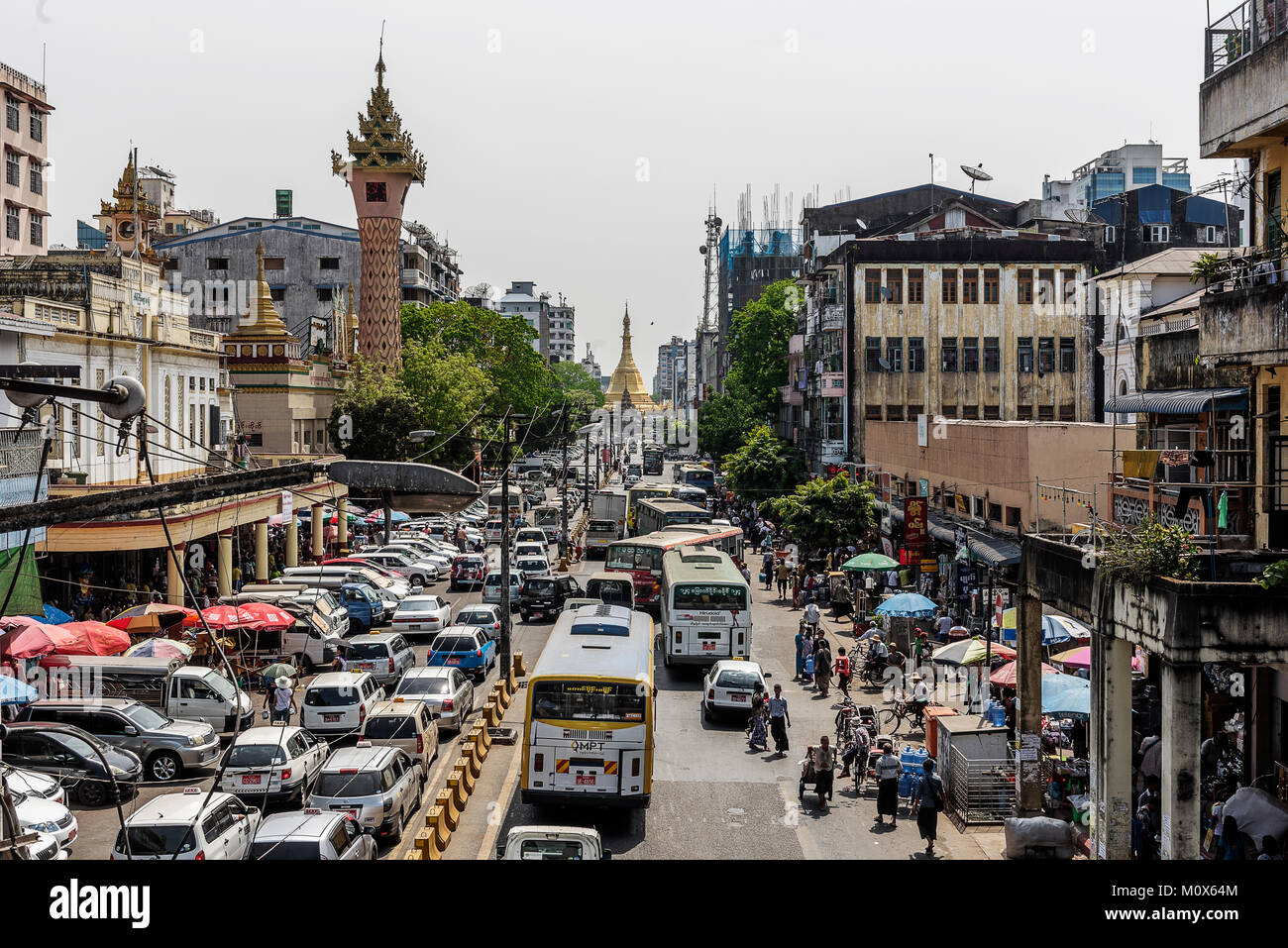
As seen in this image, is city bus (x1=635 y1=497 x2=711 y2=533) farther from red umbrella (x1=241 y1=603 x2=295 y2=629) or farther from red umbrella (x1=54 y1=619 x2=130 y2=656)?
red umbrella (x1=54 y1=619 x2=130 y2=656)

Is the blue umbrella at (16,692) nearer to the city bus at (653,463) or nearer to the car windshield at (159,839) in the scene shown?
the car windshield at (159,839)

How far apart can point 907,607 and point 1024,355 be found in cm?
3636

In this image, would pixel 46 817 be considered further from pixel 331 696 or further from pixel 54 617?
pixel 54 617

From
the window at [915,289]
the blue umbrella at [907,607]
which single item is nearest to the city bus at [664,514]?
the window at [915,289]

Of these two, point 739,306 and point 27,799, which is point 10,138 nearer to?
point 27,799

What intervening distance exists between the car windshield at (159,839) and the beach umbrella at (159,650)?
12.3 m

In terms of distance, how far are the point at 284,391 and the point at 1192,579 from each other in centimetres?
5377

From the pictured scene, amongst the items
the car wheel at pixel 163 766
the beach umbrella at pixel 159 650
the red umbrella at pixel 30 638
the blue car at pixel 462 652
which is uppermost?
the red umbrella at pixel 30 638

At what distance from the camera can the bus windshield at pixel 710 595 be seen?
100 ft

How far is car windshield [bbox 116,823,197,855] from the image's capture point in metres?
15.3

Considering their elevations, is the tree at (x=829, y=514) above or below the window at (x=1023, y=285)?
below

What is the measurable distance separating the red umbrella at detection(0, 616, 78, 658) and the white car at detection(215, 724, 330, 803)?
725 cm

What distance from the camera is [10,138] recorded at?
194 feet
